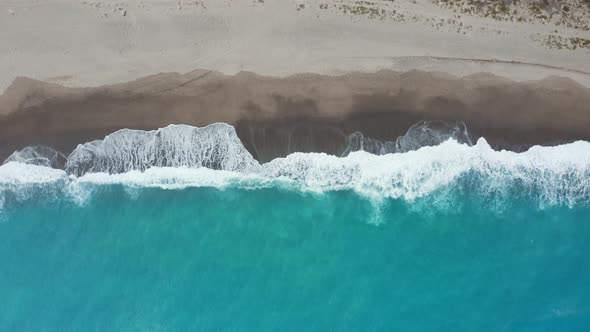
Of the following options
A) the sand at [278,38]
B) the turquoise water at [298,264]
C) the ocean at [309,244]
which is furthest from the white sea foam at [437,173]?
the sand at [278,38]

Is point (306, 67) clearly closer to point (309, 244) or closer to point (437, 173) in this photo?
point (437, 173)

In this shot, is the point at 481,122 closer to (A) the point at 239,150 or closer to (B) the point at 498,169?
(B) the point at 498,169

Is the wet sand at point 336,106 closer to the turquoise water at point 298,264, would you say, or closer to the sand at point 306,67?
the sand at point 306,67

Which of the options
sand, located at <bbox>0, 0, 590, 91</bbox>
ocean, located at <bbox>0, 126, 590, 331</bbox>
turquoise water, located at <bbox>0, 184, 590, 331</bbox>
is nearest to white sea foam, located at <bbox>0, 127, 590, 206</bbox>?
ocean, located at <bbox>0, 126, 590, 331</bbox>

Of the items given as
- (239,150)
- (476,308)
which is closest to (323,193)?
(239,150)

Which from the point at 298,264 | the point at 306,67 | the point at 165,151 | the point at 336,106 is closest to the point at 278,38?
the point at 306,67
